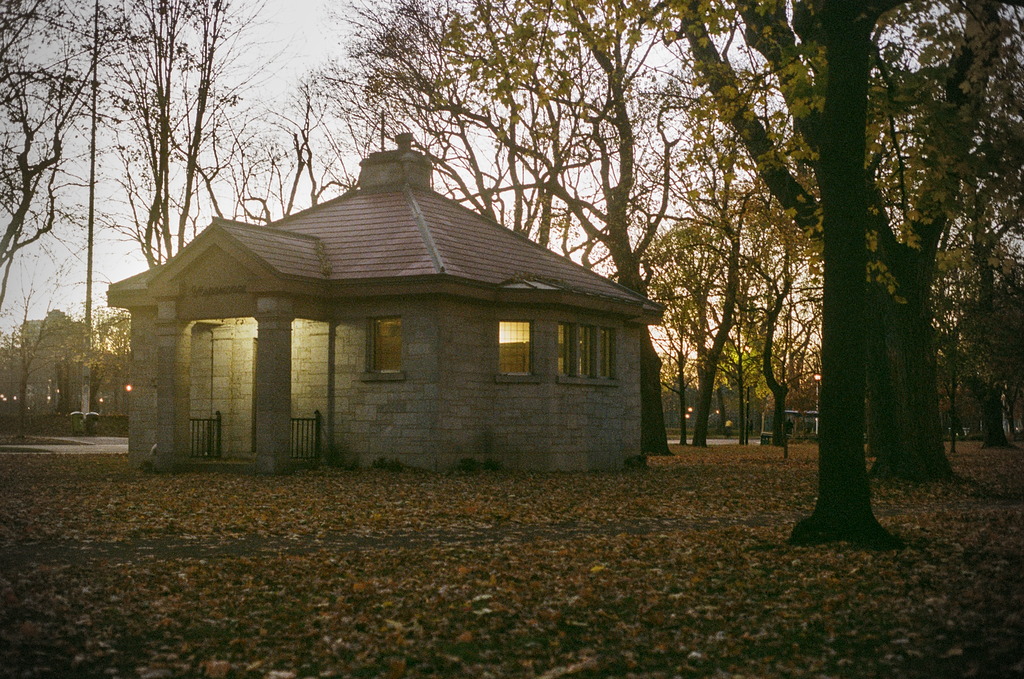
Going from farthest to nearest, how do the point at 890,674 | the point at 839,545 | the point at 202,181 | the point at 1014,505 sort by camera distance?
the point at 202,181 → the point at 1014,505 → the point at 839,545 → the point at 890,674

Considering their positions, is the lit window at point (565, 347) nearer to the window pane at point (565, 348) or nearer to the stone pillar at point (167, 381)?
the window pane at point (565, 348)

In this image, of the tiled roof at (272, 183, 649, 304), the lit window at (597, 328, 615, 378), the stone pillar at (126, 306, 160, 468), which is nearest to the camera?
the tiled roof at (272, 183, 649, 304)

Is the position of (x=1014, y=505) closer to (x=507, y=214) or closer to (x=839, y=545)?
(x=839, y=545)

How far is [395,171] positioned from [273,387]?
880 centimetres

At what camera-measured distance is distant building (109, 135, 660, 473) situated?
21.7 meters

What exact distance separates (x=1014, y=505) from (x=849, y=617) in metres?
10.0

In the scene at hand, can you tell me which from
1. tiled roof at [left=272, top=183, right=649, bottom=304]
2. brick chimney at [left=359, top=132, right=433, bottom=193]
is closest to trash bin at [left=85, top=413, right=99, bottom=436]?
tiled roof at [left=272, top=183, right=649, bottom=304]

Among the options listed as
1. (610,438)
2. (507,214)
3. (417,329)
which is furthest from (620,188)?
(417,329)

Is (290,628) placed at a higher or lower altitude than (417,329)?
lower

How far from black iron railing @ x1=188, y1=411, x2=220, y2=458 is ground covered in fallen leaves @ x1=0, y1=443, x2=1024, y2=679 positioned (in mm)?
8636

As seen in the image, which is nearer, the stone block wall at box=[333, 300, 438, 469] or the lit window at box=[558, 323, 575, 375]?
the stone block wall at box=[333, 300, 438, 469]

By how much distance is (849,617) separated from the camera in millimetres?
7184

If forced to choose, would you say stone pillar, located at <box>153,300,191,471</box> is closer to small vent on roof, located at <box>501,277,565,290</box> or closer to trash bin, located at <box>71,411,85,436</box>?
small vent on roof, located at <box>501,277,565,290</box>

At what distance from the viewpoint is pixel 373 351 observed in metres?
22.6
